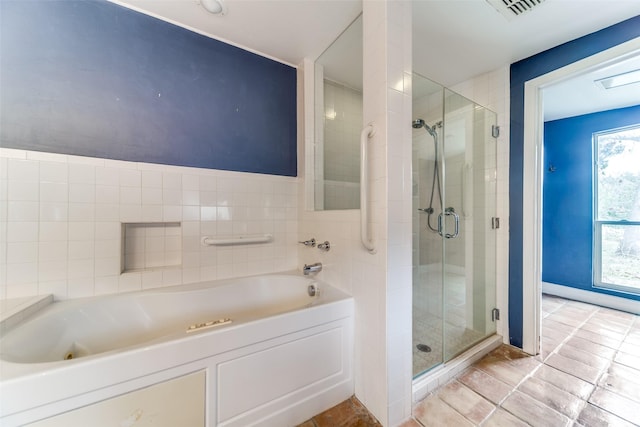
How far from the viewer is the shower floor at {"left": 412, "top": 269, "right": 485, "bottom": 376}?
1536 millimetres

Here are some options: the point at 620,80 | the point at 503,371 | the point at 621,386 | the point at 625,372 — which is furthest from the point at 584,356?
the point at 620,80

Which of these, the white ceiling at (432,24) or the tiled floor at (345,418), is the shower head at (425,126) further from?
the tiled floor at (345,418)

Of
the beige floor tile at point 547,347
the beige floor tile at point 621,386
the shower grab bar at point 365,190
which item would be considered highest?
the shower grab bar at point 365,190

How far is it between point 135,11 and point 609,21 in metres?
3.13

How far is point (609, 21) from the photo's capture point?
1413mm

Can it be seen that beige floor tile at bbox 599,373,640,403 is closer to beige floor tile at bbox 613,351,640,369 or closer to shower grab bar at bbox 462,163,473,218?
beige floor tile at bbox 613,351,640,369

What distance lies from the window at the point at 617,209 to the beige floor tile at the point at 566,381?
6.92 feet

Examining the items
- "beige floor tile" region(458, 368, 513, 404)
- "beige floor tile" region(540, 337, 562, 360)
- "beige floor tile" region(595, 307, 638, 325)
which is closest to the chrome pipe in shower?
"beige floor tile" region(458, 368, 513, 404)

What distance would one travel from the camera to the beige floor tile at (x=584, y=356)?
5.18 feet

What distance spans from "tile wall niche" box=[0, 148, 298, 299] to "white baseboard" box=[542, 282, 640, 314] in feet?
12.4

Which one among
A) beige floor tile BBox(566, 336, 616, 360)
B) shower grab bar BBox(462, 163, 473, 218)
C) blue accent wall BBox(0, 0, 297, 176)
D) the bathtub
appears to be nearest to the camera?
the bathtub

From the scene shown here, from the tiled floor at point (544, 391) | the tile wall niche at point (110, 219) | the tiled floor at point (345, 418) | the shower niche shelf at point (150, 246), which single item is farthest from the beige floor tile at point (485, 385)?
the shower niche shelf at point (150, 246)

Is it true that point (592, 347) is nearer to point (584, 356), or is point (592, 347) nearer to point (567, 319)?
point (584, 356)

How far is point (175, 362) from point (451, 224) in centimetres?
205
